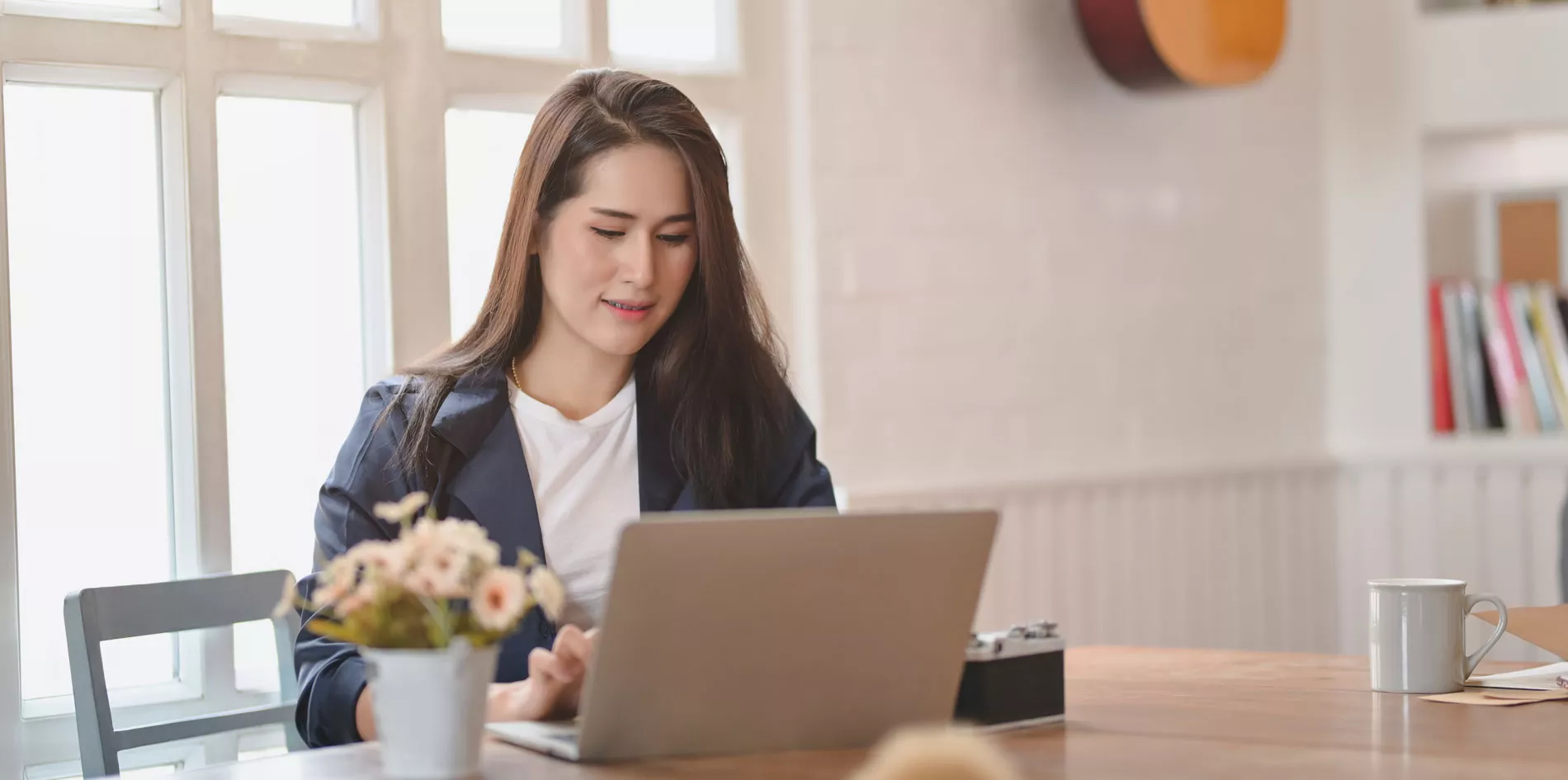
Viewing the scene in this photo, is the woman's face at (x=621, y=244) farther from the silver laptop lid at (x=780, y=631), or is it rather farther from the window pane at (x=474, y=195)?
the silver laptop lid at (x=780, y=631)

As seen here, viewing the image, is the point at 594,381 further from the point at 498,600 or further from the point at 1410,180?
the point at 1410,180

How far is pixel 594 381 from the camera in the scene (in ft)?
6.40

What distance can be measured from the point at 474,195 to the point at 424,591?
1443 mm

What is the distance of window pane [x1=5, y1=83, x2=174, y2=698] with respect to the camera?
207cm

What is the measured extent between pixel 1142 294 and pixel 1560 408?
941 mm

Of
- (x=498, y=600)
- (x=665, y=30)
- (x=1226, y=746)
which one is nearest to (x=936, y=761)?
(x=498, y=600)

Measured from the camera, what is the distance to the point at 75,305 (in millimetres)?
2115

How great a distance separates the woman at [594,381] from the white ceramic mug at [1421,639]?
71cm

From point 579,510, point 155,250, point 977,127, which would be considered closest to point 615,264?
point 579,510

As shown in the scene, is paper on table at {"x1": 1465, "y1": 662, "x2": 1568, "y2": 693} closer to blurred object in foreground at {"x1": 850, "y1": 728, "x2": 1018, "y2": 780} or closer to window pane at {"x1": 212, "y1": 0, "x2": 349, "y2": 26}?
blurred object in foreground at {"x1": 850, "y1": 728, "x2": 1018, "y2": 780}

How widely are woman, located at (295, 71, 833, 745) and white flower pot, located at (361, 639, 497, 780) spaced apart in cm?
60

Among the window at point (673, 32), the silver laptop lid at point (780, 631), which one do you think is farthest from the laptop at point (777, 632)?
the window at point (673, 32)

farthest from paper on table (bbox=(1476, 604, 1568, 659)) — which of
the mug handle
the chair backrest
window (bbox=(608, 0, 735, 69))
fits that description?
window (bbox=(608, 0, 735, 69))

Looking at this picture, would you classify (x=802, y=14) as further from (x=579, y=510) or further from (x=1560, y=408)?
(x=1560, y=408)
